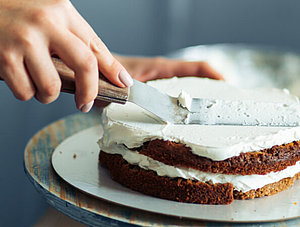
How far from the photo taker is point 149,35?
4227 millimetres

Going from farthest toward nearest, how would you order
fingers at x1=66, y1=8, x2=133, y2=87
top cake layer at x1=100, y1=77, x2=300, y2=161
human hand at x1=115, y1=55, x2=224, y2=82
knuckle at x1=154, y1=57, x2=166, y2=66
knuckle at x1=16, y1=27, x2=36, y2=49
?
1. knuckle at x1=154, y1=57, x2=166, y2=66
2. human hand at x1=115, y1=55, x2=224, y2=82
3. top cake layer at x1=100, y1=77, x2=300, y2=161
4. fingers at x1=66, y1=8, x2=133, y2=87
5. knuckle at x1=16, y1=27, x2=36, y2=49

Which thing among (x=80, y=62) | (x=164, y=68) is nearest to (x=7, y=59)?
(x=80, y=62)

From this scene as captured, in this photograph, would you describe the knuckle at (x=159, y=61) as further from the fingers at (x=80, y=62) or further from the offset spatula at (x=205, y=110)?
the fingers at (x=80, y=62)

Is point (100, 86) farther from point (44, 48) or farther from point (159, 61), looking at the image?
point (159, 61)

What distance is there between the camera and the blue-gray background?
8.14ft

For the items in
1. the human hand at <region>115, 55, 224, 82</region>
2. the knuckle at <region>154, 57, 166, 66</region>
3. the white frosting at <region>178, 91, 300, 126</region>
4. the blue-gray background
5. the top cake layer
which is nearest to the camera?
the top cake layer

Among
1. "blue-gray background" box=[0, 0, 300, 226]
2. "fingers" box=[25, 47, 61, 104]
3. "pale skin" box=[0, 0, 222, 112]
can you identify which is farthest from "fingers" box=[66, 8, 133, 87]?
"blue-gray background" box=[0, 0, 300, 226]

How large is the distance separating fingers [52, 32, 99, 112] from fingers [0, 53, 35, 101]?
0.28 ft

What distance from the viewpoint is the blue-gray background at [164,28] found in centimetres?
248

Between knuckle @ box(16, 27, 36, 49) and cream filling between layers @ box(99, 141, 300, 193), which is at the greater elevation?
knuckle @ box(16, 27, 36, 49)

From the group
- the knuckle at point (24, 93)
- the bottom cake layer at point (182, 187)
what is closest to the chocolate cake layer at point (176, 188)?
the bottom cake layer at point (182, 187)

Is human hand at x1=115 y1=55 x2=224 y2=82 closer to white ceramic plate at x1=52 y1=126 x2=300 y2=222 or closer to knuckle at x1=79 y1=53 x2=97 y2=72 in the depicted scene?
white ceramic plate at x1=52 y1=126 x2=300 y2=222

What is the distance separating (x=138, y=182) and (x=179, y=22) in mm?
3473

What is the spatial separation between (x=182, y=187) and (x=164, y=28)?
353 cm
